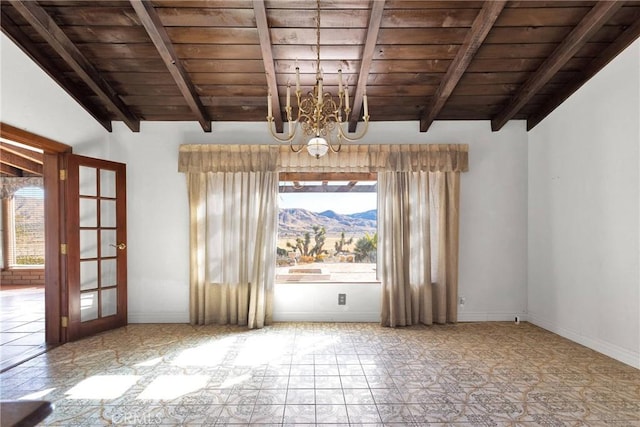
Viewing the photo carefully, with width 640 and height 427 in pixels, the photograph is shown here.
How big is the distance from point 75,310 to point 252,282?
6.27ft

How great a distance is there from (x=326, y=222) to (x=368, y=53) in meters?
2.23

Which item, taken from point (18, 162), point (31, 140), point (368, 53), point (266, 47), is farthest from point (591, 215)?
point (18, 162)

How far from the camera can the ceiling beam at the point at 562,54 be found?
8.90 feet

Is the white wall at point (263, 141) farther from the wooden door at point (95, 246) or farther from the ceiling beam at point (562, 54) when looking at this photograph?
the ceiling beam at point (562, 54)

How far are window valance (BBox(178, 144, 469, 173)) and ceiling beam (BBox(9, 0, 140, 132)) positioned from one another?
84 centimetres

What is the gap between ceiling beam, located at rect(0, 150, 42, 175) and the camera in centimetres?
606

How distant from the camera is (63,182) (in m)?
3.64

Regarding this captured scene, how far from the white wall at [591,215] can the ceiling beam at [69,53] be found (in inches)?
199

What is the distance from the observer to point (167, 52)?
10.1 feet

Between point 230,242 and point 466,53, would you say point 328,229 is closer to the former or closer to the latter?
point 230,242

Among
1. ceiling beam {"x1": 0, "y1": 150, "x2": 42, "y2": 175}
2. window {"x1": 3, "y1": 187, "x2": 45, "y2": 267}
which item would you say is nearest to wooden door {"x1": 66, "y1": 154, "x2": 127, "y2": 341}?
ceiling beam {"x1": 0, "y1": 150, "x2": 42, "y2": 175}

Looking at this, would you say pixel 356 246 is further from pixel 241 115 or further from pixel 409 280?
pixel 241 115

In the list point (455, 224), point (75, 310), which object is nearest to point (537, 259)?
point (455, 224)

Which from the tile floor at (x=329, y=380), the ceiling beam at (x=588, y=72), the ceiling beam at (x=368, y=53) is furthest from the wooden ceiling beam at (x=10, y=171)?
the ceiling beam at (x=588, y=72)
